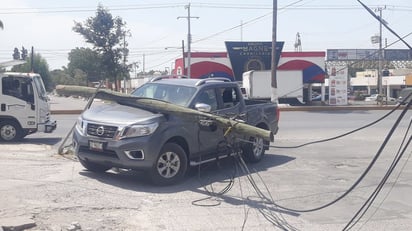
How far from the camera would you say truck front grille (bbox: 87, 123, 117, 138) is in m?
8.70

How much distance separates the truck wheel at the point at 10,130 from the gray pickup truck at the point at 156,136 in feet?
21.2

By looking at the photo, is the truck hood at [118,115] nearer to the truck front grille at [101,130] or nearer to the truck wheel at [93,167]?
the truck front grille at [101,130]

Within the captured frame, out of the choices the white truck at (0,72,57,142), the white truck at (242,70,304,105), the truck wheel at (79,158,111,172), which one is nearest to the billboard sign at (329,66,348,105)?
the white truck at (242,70,304,105)

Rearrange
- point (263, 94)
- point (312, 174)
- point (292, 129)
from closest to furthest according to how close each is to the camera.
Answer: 1. point (312, 174)
2. point (292, 129)
3. point (263, 94)

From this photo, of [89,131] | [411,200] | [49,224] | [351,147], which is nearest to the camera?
[49,224]

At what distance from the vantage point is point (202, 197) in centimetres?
821

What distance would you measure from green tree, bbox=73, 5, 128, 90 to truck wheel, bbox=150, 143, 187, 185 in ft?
108

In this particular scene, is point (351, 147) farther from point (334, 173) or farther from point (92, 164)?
point (92, 164)

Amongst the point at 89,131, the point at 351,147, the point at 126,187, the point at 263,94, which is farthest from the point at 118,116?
the point at 263,94

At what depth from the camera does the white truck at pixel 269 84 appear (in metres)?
38.4

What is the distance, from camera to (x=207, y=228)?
6.59 meters

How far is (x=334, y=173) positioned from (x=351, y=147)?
457 cm

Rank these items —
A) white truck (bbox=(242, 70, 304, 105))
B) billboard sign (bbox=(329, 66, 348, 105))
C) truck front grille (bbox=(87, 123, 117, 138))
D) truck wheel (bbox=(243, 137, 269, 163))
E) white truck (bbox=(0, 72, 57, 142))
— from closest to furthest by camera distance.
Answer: truck front grille (bbox=(87, 123, 117, 138)) < truck wheel (bbox=(243, 137, 269, 163)) < white truck (bbox=(0, 72, 57, 142)) < white truck (bbox=(242, 70, 304, 105)) < billboard sign (bbox=(329, 66, 348, 105))

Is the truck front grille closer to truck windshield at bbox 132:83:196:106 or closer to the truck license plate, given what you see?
the truck license plate
